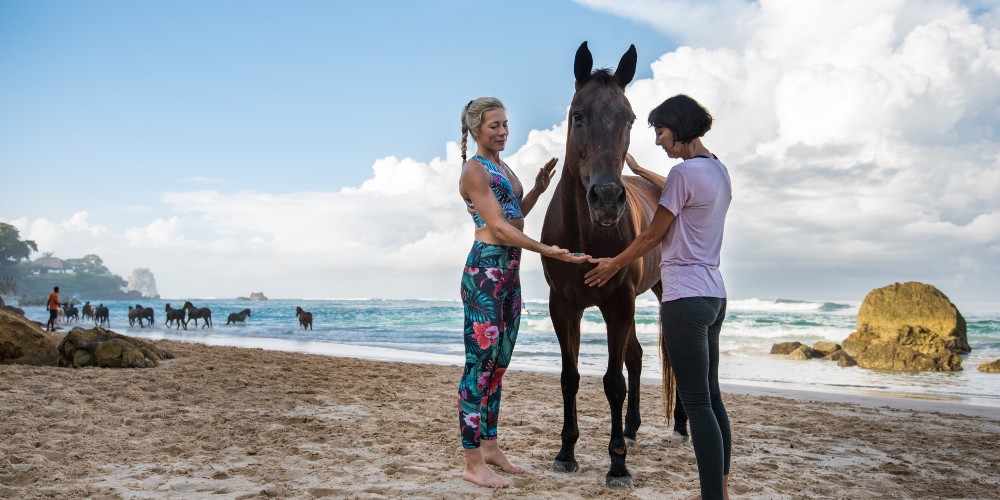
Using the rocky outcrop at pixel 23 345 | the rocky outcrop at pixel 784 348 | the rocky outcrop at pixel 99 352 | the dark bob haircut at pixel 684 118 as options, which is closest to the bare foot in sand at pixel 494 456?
the dark bob haircut at pixel 684 118

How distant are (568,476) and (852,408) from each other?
16.2 ft

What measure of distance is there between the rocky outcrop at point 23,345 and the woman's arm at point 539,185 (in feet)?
22.6

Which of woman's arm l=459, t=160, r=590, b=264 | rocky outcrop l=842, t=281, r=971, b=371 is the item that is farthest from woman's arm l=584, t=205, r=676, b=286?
rocky outcrop l=842, t=281, r=971, b=371

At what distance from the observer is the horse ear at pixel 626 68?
3551 millimetres

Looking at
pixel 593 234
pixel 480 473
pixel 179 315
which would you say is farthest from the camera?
pixel 179 315

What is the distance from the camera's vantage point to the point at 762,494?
355 cm

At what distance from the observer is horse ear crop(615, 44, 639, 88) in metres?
3.55

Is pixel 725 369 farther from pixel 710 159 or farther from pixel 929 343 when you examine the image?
pixel 710 159

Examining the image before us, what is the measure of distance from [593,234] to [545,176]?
2.00 ft

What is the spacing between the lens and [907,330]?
14.1m

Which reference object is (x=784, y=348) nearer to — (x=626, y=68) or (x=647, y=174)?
(x=647, y=174)

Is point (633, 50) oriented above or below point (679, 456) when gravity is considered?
above

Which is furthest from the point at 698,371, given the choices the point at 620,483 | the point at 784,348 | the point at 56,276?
the point at 56,276

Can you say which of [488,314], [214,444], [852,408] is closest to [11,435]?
[214,444]
